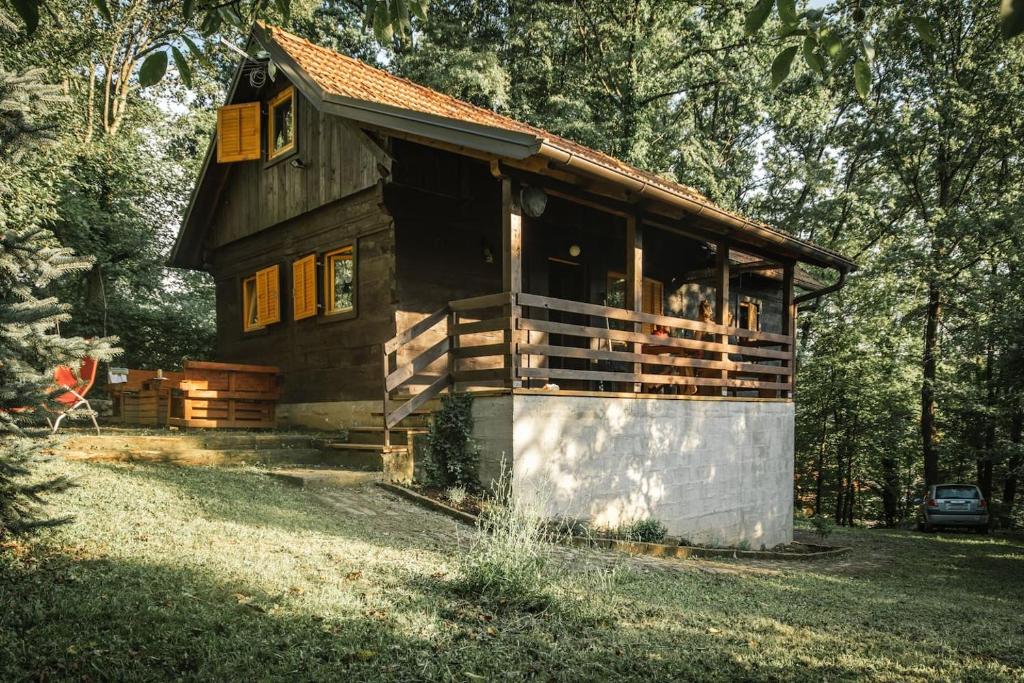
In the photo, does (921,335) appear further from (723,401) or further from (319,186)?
(319,186)

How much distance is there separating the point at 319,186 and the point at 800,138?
61.0 feet

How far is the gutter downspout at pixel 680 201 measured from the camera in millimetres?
8242

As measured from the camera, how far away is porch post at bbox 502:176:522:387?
334 inches

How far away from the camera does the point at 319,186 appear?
1252 cm

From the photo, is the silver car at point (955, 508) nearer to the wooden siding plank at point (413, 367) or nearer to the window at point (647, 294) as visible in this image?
the window at point (647, 294)

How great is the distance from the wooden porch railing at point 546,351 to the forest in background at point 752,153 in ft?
23.6

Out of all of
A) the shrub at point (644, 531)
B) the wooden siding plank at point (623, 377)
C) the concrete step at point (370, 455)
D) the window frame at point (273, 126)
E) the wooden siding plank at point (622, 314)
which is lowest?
the shrub at point (644, 531)

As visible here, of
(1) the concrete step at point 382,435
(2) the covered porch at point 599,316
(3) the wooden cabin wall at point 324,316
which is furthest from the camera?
(3) the wooden cabin wall at point 324,316

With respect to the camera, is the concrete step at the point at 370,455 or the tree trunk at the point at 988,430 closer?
the concrete step at the point at 370,455

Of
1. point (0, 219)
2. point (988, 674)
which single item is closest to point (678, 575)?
point (988, 674)

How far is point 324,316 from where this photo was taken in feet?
41.8

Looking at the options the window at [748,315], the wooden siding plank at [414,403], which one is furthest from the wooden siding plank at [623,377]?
the window at [748,315]

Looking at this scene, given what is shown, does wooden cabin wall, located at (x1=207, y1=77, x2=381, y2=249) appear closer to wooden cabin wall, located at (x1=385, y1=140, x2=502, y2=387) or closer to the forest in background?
wooden cabin wall, located at (x1=385, y1=140, x2=502, y2=387)

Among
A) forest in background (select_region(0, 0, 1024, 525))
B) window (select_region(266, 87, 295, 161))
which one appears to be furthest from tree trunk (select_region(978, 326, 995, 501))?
window (select_region(266, 87, 295, 161))
